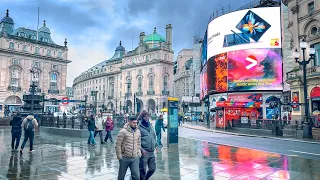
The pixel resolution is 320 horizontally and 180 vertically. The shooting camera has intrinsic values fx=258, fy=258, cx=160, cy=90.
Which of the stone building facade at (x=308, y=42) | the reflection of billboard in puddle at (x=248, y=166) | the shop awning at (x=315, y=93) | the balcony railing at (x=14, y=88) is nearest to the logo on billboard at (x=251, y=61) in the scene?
the stone building facade at (x=308, y=42)

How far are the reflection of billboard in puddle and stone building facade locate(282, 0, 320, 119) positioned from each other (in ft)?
61.2

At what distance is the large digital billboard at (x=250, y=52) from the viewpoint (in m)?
39.0

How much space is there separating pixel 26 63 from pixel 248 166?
6416 centimetres

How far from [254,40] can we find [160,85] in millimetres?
34246

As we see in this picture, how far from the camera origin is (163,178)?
6.92 m

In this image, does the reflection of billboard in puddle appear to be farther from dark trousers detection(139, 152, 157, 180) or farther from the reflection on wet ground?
dark trousers detection(139, 152, 157, 180)

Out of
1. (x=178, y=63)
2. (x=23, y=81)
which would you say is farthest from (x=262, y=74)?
(x=178, y=63)

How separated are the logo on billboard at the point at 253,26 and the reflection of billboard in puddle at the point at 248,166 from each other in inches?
1314

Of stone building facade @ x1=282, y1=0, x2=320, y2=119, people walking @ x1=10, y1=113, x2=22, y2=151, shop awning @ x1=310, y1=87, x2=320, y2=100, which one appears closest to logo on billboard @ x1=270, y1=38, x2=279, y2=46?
stone building facade @ x1=282, y1=0, x2=320, y2=119

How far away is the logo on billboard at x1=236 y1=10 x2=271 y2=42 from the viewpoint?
40.0 meters

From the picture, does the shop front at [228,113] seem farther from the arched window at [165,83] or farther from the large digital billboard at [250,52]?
the arched window at [165,83]

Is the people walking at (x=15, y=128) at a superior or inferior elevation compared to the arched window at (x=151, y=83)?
inferior

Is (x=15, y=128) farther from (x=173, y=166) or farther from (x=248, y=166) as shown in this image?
(x=248, y=166)

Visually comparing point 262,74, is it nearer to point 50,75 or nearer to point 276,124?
point 276,124
